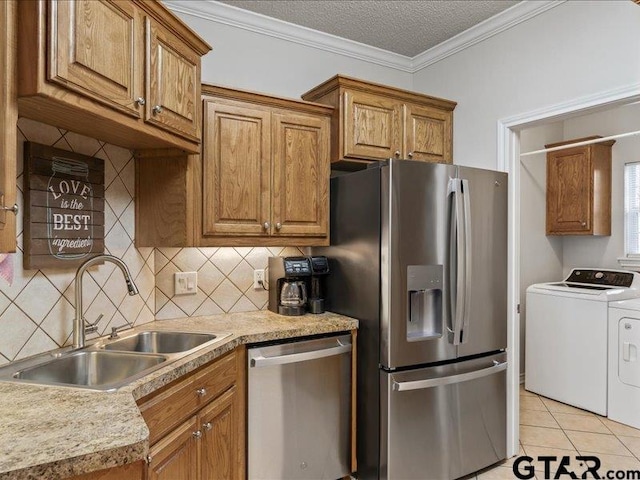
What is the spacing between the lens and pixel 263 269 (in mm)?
2674

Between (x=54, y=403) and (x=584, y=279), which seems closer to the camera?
(x=54, y=403)

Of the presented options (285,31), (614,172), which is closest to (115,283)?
(285,31)

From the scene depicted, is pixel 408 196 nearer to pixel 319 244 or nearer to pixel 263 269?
pixel 319 244

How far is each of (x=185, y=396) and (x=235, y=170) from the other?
45.0 inches

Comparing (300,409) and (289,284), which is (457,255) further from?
(300,409)

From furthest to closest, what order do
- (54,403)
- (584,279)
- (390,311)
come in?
(584,279) → (390,311) → (54,403)

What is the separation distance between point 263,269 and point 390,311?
0.91 metres

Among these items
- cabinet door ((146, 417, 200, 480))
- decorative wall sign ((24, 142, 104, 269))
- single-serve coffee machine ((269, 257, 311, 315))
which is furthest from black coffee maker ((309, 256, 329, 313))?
decorative wall sign ((24, 142, 104, 269))

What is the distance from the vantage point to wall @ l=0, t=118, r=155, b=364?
157 cm

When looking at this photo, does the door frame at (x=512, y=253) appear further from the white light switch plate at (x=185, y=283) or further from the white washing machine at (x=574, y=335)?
the white light switch plate at (x=185, y=283)

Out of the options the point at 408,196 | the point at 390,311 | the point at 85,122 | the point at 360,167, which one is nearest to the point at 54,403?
the point at 85,122

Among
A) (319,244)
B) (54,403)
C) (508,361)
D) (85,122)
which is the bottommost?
(508,361)

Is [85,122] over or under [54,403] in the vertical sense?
over

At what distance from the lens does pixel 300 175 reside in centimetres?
242
